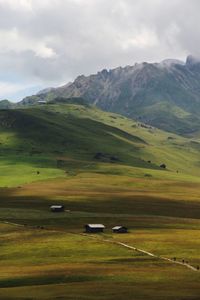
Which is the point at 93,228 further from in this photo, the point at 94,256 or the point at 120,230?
the point at 94,256

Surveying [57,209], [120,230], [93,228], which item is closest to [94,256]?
[93,228]

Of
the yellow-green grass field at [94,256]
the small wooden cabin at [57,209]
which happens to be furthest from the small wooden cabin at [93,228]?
the small wooden cabin at [57,209]

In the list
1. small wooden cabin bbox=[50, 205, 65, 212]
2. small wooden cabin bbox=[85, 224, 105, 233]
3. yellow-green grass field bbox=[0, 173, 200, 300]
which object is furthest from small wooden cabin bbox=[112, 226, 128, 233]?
small wooden cabin bbox=[50, 205, 65, 212]

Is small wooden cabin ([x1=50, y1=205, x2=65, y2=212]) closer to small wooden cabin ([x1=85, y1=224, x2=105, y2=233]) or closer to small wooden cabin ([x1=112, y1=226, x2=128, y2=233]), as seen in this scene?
small wooden cabin ([x1=85, y1=224, x2=105, y2=233])

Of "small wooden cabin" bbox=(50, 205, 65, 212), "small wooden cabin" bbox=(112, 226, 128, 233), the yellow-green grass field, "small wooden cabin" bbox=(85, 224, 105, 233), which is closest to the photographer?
the yellow-green grass field

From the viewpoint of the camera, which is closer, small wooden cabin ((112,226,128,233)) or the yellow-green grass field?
the yellow-green grass field

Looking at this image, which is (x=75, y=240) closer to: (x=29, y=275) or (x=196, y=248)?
(x=196, y=248)

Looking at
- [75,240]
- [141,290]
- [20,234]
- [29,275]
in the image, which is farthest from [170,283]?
[20,234]

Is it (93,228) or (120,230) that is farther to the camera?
(120,230)

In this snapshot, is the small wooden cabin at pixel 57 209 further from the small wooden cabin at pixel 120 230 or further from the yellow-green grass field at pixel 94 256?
the small wooden cabin at pixel 120 230

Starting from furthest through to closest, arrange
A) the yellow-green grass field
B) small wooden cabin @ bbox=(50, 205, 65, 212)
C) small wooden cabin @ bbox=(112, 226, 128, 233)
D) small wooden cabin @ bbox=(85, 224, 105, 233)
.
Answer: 1. small wooden cabin @ bbox=(50, 205, 65, 212)
2. small wooden cabin @ bbox=(112, 226, 128, 233)
3. small wooden cabin @ bbox=(85, 224, 105, 233)
4. the yellow-green grass field

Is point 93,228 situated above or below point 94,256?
above

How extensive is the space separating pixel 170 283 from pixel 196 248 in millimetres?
35465

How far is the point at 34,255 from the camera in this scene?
112 meters
